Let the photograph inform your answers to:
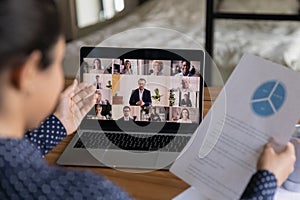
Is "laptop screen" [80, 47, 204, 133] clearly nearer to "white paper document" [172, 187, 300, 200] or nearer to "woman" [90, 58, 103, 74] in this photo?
"woman" [90, 58, 103, 74]

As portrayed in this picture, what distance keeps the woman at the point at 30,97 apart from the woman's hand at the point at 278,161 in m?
0.29

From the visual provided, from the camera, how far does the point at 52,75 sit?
29.6 inches

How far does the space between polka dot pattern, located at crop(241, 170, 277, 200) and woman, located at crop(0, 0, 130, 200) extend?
0.24 meters

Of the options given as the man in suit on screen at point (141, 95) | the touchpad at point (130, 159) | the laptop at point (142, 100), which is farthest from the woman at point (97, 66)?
the touchpad at point (130, 159)

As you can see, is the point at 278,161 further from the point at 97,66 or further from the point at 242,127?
the point at 97,66

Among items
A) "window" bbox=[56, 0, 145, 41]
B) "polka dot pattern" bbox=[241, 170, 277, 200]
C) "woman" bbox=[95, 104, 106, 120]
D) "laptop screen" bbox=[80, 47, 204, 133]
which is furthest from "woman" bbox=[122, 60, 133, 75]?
"window" bbox=[56, 0, 145, 41]

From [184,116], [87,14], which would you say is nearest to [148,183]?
[184,116]

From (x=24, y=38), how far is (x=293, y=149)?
554 millimetres

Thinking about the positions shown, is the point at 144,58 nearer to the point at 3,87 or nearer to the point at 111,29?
the point at 3,87

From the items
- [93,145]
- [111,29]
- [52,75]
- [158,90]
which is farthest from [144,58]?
[111,29]

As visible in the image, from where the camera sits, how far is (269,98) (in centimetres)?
99

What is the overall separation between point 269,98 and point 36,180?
1.59 ft

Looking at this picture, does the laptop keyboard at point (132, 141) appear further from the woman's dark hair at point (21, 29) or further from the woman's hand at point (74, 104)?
the woman's dark hair at point (21, 29)

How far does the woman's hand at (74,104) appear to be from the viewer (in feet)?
4.00
